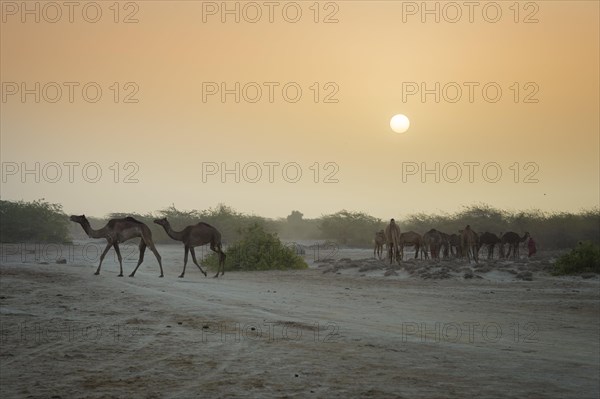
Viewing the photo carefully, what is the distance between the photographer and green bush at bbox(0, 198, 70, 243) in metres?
36.0

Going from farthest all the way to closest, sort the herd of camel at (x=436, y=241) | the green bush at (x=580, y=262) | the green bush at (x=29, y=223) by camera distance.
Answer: the green bush at (x=29, y=223)
the herd of camel at (x=436, y=241)
the green bush at (x=580, y=262)

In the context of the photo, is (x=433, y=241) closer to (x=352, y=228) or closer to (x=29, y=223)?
(x=29, y=223)

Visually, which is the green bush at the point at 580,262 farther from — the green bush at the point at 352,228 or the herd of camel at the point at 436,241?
the green bush at the point at 352,228

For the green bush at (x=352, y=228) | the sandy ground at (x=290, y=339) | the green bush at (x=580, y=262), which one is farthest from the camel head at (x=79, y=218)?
the green bush at (x=352, y=228)

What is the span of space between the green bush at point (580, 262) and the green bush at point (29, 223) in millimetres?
25595

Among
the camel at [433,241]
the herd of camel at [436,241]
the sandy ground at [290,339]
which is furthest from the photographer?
the camel at [433,241]

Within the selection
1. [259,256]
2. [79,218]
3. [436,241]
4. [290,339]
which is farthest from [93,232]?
[436,241]

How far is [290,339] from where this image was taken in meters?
10.4

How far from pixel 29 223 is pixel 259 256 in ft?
49.8

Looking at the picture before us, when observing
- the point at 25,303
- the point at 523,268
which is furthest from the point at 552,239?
the point at 25,303

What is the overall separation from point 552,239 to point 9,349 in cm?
4199

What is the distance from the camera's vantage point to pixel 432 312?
13.8 meters

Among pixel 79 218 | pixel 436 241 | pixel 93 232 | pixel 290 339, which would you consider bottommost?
pixel 290 339

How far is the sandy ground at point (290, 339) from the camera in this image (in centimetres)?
787
